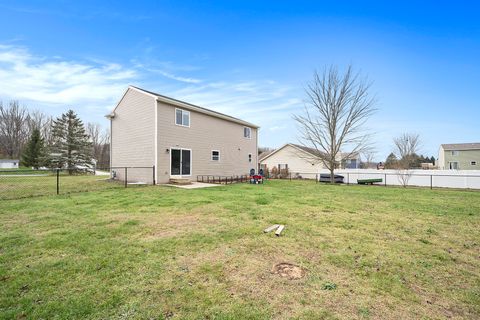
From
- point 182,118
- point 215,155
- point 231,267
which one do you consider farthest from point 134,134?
point 231,267

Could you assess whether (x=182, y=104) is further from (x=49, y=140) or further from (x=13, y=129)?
(x=13, y=129)

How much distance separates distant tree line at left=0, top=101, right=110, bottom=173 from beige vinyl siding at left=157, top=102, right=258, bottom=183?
22.3 metres

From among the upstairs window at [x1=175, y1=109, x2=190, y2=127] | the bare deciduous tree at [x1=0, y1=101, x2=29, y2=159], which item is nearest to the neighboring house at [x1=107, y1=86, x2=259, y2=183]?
the upstairs window at [x1=175, y1=109, x2=190, y2=127]

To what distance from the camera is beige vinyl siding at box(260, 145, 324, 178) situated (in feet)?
95.9

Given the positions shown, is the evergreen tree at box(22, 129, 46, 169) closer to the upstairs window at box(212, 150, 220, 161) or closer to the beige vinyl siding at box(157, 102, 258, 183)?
the beige vinyl siding at box(157, 102, 258, 183)

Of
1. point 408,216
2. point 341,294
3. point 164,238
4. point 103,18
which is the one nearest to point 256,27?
point 103,18

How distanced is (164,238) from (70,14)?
1309 centimetres

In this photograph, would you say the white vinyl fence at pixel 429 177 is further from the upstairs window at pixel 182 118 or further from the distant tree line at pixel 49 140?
the distant tree line at pixel 49 140

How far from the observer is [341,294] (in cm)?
268

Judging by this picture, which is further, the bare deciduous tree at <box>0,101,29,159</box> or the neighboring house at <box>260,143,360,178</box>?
the bare deciduous tree at <box>0,101,29,159</box>

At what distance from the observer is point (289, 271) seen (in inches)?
128

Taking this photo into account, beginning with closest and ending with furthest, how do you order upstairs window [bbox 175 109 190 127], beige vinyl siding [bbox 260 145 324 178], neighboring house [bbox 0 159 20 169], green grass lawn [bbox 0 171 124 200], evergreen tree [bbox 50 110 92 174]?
green grass lawn [bbox 0 171 124 200] → upstairs window [bbox 175 109 190 127] → beige vinyl siding [bbox 260 145 324 178] → evergreen tree [bbox 50 110 92 174] → neighboring house [bbox 0 159 20 169]

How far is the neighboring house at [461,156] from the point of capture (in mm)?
37719

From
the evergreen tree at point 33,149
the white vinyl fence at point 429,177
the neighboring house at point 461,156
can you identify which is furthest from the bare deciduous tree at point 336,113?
the evergreen tree at point 33,149
